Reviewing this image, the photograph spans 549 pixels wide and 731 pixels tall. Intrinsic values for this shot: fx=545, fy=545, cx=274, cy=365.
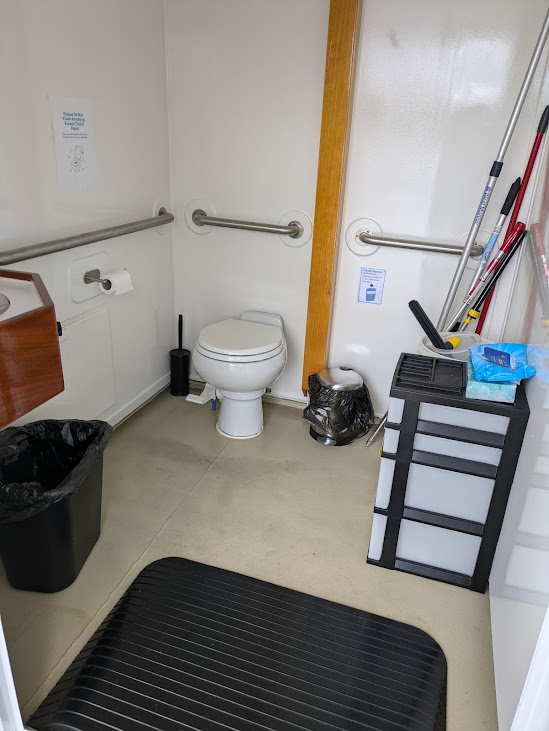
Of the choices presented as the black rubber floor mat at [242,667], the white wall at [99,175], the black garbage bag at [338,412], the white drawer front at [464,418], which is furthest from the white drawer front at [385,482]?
the white wall at [99,175]

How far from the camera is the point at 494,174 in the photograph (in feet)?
6.10

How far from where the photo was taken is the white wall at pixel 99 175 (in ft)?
5.21

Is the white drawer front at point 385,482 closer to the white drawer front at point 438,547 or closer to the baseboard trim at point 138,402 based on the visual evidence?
the white drawer front at point 438,547

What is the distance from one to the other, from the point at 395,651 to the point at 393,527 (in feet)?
1.09

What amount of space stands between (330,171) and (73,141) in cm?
95

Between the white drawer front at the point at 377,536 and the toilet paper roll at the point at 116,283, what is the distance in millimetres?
1217

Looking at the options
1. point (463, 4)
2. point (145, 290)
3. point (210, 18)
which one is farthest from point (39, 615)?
point (463, 4)

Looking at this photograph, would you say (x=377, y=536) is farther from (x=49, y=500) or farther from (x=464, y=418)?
(x=49, y=500)

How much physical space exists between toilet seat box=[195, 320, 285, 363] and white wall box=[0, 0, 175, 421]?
0.36 metres

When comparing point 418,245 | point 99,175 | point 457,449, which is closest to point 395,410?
point 457,449

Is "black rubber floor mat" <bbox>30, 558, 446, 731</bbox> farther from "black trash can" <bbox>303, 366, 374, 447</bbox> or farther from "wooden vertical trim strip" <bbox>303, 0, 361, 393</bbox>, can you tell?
"wooden vertical trim strip" <bbox>303, 0, 361, 393</bbox>

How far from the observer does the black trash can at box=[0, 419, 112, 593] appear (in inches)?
53.1

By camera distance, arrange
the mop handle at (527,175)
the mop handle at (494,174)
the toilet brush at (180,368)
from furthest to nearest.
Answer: the toilet brush at (180,368)
the mop handle at (527,175)
the mop handle at (494,174)

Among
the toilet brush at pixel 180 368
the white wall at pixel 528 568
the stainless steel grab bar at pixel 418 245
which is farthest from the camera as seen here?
the toilet brush at pixel 180 368
